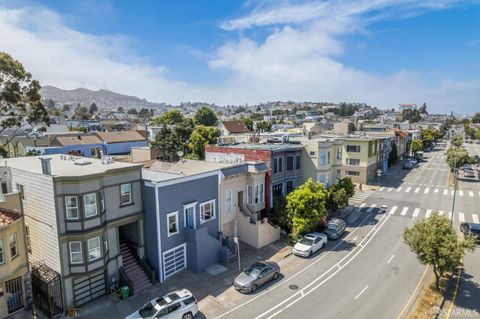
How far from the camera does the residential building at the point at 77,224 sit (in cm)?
1777

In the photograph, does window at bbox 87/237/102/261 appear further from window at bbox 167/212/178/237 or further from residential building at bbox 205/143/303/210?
residential building at bbox 205/143/303/210

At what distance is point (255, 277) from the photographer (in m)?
20.6

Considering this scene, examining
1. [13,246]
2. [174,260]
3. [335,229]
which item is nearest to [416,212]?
[335,229]

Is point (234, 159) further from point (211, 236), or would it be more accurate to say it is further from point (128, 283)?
point (128, 283)

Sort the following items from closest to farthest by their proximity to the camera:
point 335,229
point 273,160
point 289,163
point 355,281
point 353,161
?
point 355,281 → point 335,229 → point 273,160 → point 289,163 → point 353,161

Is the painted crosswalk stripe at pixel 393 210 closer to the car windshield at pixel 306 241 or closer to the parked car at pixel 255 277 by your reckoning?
the car windshield at pixel 306 241

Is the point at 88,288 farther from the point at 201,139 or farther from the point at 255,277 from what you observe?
the point at 201,139

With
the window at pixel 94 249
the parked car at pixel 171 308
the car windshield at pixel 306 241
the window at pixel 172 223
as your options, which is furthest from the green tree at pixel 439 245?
the window at pixel 94 249

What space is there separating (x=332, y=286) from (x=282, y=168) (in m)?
15.5

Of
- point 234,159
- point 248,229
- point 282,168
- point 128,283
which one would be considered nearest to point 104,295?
point 128,283

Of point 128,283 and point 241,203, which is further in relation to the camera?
point 241,203

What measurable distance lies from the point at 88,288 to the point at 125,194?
6.11 metres

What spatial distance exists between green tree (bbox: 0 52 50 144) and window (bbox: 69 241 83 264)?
25.6 m

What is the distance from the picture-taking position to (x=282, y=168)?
34.4 metres
